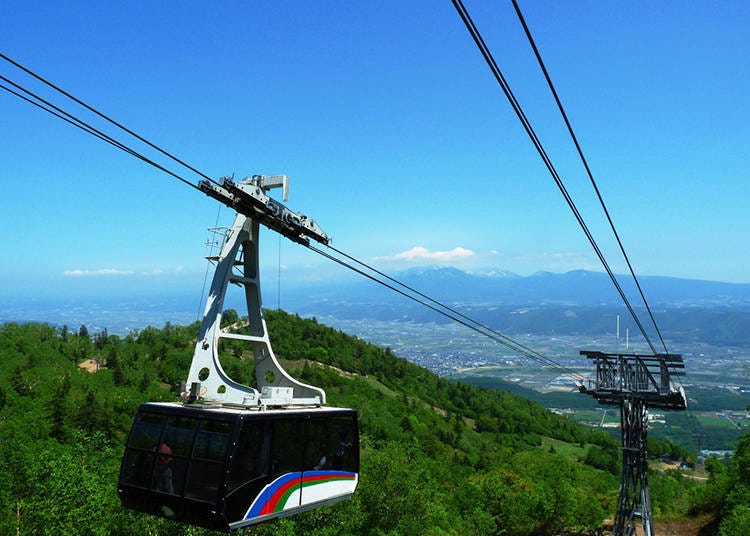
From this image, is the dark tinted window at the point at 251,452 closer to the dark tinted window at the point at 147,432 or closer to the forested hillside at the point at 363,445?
the dark tinted window at the point at 147,432

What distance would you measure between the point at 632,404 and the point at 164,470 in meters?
17.7

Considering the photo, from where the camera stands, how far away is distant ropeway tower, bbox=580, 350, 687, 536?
19.8 metres

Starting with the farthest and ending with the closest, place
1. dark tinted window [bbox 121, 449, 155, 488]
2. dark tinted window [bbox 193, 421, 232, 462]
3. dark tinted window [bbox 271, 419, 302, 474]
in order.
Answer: dark tinted window [bbox 271, 419, 302, 474] → dark tinted window [bbox 121, 449, 155, 488] → dark tinted window [bbox 193, 421, 232, 462]

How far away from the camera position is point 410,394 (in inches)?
4631

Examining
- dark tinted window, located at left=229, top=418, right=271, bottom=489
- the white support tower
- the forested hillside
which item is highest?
the white support tower

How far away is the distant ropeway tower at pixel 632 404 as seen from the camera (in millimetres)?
19781

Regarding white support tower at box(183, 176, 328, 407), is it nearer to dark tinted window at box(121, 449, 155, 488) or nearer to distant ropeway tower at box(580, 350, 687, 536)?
dark tinted window at box(121, 449, 155, 488)

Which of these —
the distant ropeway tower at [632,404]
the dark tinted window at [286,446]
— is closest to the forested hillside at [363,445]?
the distant ropeway tower at [632,404]

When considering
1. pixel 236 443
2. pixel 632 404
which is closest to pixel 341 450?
pixel 236 443

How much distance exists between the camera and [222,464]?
26.9 feet

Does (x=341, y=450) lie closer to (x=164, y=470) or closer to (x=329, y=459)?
(x=329, y=459)

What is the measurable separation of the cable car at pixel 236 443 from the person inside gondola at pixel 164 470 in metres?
0.02

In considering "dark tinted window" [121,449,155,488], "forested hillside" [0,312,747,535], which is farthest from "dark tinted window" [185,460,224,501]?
"forested hillside" [0,312,747,535]

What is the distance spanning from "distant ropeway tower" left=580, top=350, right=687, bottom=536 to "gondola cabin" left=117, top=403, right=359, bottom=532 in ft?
45.9
